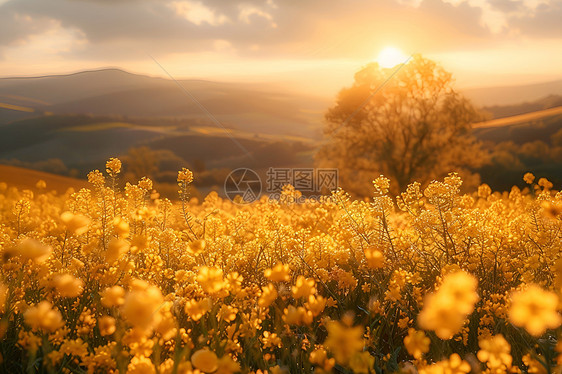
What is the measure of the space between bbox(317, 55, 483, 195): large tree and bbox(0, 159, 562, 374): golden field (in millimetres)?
15484

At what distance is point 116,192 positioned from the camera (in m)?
4.66

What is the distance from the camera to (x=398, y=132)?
20.8m

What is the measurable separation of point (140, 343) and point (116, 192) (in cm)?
305

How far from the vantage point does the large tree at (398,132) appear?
20141mm

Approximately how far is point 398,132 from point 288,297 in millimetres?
18407

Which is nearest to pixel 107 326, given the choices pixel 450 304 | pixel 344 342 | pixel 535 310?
pixel 344 342

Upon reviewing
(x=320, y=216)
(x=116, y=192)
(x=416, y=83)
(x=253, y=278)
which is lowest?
(x=253, y=278)

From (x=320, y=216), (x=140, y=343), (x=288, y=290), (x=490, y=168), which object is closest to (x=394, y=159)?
(x=490, y=168)

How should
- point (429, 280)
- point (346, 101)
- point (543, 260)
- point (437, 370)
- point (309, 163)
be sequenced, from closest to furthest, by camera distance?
point (437, 370) → point (543, 260) → point (429, 280) → point (346, 101) → point (309, 163)

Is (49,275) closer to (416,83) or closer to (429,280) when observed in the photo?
(429,280)

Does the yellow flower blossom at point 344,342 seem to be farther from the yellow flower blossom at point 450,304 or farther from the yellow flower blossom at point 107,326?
the yellow flower blossom at point 107,326

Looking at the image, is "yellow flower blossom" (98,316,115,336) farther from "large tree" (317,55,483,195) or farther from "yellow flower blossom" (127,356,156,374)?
"large tree" (317,55,483,195)

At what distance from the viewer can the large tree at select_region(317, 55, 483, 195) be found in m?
20.1

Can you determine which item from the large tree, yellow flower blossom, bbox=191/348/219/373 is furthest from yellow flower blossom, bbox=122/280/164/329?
the large tree
